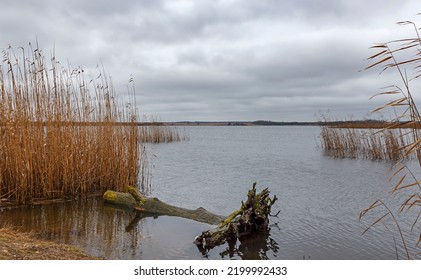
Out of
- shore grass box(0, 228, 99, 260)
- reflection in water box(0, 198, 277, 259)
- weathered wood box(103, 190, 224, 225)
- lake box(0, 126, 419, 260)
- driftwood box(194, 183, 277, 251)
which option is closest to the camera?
shore grass box(0, 228, 99, 260)

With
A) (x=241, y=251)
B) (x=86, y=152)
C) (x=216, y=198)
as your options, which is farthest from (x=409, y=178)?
(x=86, y=152)

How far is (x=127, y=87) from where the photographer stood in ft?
29.3

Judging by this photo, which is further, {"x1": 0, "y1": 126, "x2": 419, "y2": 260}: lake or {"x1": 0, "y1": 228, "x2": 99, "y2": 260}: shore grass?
{"x1": 0, "y1": 126, "x2": 419, "y2": 260}: lake

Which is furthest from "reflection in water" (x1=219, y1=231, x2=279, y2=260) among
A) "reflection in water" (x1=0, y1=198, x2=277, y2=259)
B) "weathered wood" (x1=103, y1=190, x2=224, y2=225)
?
"weathered wood" (x1=103, y1=190, x2=224, y2=225)

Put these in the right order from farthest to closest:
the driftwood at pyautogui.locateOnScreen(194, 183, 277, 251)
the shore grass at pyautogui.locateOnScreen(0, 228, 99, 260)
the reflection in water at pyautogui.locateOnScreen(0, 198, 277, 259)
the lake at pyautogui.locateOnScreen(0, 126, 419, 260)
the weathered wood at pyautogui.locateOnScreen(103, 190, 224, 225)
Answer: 1. the weathered wood at pyautogui.locateOnScreen(103, 190, 224, 225)
2. the driftwood at pyautogui.locateOnScreen(194, 183, 277, 251)
3. the lake at pyautogui.locateOnScreen(0, 126, 419, 260)
4. the reflection in water at pyautogui.locateOnScreen(0, 198, 277, 259)
5. the shore grass at pyautogui.locateOnScreen(0, 228, 99, 260)

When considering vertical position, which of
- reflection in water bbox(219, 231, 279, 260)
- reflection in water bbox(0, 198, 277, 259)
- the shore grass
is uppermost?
the shore grass

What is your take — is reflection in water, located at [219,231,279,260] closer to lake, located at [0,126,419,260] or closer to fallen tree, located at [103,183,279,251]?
lake, located at [0,126,419,260]

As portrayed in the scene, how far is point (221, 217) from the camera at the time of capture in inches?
272

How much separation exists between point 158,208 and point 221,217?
125 centimetres

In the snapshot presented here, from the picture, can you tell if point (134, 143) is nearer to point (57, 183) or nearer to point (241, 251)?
point (57, 183)

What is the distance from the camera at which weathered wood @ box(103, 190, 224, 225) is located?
6715mm

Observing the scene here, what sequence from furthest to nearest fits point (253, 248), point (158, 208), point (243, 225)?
point (158, 208), point (243, 225), point (253, 248)

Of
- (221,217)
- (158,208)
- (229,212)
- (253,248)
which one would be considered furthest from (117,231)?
(229,212)

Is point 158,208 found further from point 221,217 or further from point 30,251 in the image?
point 30,251
